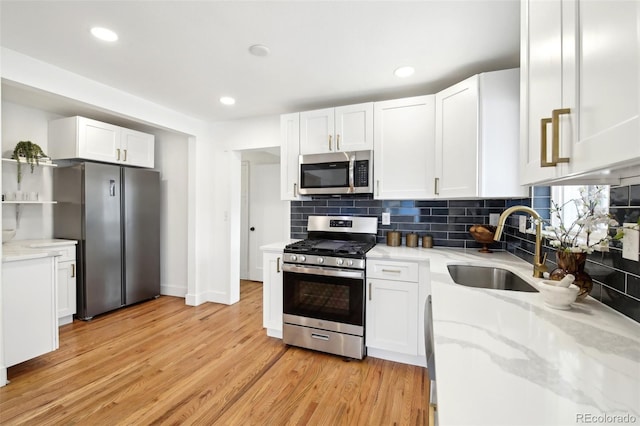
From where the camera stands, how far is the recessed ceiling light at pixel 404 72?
218cm

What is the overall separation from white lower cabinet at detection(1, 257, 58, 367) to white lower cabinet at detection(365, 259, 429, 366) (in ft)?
8.25

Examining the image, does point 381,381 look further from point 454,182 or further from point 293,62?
point 293,62

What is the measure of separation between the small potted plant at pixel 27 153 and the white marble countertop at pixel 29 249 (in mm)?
636

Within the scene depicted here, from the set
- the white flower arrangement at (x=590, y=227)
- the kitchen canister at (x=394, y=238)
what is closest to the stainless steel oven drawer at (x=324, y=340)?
the kitchen canister at (x=394, y=238)

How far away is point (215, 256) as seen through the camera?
3.68 metres

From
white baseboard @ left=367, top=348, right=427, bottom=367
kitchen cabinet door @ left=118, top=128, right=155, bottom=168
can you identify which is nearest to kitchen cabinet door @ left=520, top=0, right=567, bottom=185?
white baseboard @ left=367, top=348, right=427, bottom=367

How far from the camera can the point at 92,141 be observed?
3049 mm

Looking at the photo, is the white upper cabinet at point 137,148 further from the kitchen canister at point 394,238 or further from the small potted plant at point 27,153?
the kitchen canister at point 394,238

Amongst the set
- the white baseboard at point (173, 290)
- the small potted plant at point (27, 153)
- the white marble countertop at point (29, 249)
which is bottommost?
the white baseboard at point (173, 290)

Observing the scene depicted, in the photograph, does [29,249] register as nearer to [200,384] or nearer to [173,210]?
[173,210]

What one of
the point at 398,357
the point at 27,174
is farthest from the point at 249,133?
the point at 398,357

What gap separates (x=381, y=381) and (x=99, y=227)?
10.7 ft

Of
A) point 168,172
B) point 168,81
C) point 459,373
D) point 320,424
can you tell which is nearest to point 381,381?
point 320,424

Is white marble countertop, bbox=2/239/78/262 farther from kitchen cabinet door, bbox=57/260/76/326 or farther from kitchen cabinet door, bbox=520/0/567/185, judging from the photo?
kitchen cabinet door, bbox=520/0/567/185
